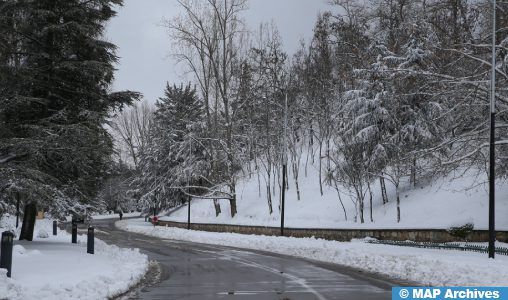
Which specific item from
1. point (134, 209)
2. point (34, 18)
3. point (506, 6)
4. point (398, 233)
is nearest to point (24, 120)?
point (34, 18)

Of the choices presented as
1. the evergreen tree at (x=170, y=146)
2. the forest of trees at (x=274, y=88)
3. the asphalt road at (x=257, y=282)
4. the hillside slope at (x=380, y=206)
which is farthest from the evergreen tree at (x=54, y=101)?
the evergreen tree at (x=170, y=146)

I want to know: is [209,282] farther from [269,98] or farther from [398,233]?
[269,98]

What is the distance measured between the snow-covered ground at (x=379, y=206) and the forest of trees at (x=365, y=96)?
0.97 meters

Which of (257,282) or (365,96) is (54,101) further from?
(365,96)

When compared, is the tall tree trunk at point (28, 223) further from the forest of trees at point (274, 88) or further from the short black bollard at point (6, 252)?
the short black bollard at point (6, 252)

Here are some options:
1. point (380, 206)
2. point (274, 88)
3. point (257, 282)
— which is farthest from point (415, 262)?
point (274, 88)

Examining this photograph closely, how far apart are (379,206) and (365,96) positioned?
7.35 m

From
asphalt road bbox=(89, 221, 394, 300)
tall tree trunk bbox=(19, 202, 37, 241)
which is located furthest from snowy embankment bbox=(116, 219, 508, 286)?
tall tree trunk bbox=(19, 202, 37, 241)

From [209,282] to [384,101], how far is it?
23.6 m

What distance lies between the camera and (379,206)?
35.8 metres

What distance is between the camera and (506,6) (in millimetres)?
22391

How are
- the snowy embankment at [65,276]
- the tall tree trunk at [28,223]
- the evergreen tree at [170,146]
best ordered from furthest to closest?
1. the evergreen tree at [170,146]
2. the tall tree trunk at [28,223]
3. the snowy embankment at [65,276]

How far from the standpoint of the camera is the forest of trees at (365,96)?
2216cm

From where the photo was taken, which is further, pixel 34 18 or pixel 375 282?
pixel 34 18
